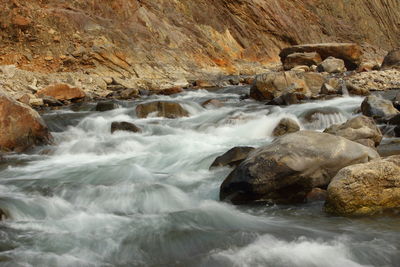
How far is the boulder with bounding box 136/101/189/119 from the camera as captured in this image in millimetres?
12531

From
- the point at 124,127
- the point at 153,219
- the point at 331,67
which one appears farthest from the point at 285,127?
the point at 331,67

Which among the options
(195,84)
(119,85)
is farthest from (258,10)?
(119,85)

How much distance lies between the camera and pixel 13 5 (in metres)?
20.8

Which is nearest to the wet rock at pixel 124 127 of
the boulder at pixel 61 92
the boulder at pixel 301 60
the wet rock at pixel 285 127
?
the wet rock at pixel 285 127

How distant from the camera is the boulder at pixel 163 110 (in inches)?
493

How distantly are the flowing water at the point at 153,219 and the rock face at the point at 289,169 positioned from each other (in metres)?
0.22

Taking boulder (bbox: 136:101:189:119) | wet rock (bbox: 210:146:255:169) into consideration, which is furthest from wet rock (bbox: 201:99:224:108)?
wet rock (bbox: 210:146:255:169)

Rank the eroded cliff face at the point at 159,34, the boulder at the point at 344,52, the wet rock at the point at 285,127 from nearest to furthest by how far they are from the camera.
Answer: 1. the wet rock at the point at 285,127
2. the eroded cliff face at the point at 159,34
3. the boulder at the point at 344,52

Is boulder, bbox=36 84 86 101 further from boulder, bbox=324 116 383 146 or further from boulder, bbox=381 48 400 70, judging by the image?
boulder, bbox=381 48 400 70

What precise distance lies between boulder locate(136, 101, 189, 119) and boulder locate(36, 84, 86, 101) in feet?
13.5

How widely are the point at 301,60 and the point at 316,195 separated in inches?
876

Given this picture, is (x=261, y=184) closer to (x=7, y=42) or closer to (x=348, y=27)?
(x=7, y=42)

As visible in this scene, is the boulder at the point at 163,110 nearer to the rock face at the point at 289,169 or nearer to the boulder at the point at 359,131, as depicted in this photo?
the boulder at the point at 359,131

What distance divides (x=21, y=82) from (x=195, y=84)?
7.74m
